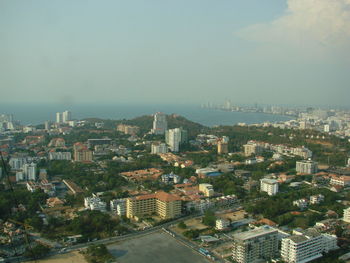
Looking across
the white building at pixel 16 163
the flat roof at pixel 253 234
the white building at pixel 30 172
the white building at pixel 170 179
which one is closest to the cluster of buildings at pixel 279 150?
the white building at pixel 170 179

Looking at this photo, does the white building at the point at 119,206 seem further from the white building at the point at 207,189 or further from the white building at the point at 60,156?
the white building at the point at 60,156

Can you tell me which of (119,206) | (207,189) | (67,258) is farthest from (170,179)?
(67,258)

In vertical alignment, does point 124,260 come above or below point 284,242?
below

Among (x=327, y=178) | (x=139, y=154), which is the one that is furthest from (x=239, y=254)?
(x=139, y=154)

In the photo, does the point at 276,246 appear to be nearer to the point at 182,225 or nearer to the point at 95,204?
the point at 182,225

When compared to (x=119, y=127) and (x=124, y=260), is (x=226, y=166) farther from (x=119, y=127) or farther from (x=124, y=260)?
(x=119, y=127)

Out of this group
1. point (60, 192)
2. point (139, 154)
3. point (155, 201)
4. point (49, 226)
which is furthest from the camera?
point (139, 154)
